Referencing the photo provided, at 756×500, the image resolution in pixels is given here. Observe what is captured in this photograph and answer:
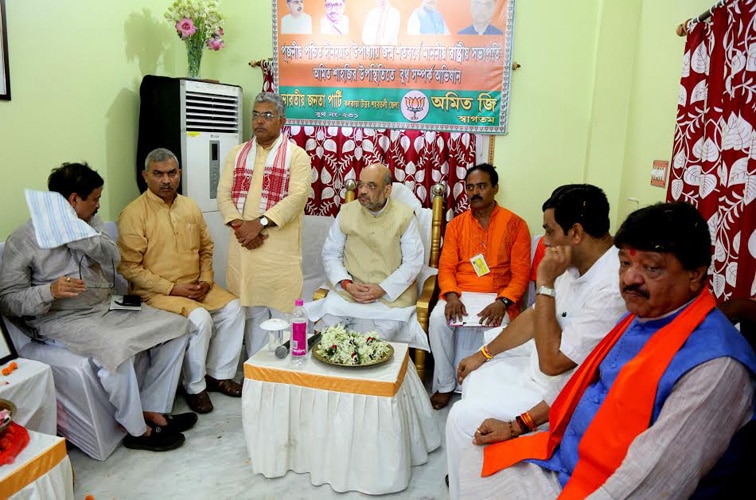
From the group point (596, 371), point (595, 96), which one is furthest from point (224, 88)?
point (596, 371)

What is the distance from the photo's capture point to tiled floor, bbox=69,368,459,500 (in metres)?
2.45

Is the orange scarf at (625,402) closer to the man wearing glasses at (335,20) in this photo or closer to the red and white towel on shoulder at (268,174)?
the red and white towel on shoulder at (268,174)

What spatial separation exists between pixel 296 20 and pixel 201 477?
125 inches

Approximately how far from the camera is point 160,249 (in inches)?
129

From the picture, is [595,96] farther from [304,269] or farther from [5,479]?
[5,479]

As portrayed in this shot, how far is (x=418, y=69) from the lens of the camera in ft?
13.2

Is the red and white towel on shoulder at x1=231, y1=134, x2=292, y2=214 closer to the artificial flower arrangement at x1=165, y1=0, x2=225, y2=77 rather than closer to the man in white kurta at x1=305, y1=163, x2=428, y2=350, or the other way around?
the man in white kurta at x1=305, y1=163, x2=428, y2=350

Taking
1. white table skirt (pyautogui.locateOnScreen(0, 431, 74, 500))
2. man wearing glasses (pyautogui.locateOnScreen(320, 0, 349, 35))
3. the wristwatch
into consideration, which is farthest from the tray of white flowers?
man wearing glasses (pyautogui.locateOnScreen(320, 0, 349, 35))

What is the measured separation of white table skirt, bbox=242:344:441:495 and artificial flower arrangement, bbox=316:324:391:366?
5 cm

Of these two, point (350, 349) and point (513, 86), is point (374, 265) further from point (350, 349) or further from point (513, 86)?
point (513, 86)

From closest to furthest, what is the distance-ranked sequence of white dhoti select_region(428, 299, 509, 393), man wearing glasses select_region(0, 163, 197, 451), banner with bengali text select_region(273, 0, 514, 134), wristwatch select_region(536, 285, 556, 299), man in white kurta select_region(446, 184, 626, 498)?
man in white kurta select_region(446, 184, 626, 498) → wristwatch select_region(536, 285, 556, 299) → man wearing glasses select_region(0, 163, 197, 451) → white dhoti select_region(428, 299, 509, 393) → banner with bengali text select_region(273, 0, 514, 134)

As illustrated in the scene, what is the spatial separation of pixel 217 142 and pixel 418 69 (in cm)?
152

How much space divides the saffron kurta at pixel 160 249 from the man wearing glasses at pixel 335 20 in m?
1.69

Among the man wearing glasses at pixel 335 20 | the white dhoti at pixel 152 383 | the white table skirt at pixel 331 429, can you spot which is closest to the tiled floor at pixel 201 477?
the white table skirt at pixel 331 429
